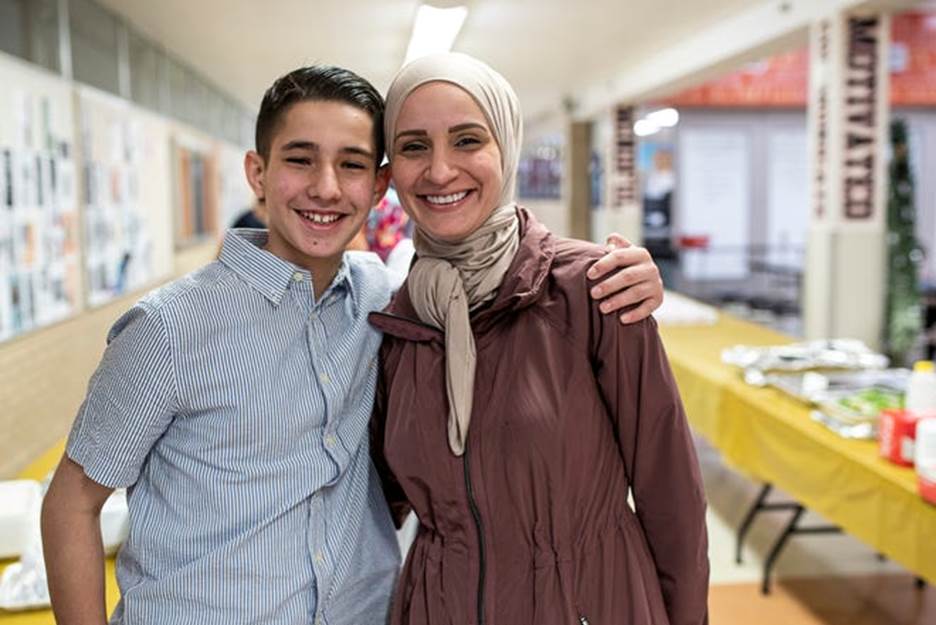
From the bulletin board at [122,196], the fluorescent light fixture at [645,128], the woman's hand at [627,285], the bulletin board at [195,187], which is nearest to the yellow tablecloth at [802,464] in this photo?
the woman's hand at [627,285]

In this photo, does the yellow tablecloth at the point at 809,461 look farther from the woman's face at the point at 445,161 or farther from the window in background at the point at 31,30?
the window in background at the point at 31,30

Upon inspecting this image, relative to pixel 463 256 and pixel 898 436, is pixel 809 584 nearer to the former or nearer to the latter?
pixel 898 436

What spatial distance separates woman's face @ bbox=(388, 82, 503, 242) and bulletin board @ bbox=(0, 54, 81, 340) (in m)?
2.69

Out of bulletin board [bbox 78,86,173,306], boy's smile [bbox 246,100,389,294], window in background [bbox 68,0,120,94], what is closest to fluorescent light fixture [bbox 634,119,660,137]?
bulletin board [bbox 78,86,173,306]

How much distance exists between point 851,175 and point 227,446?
4.97m

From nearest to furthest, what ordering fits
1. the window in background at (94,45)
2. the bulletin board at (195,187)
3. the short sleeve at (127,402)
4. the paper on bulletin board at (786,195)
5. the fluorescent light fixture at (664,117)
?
the short sleeve at (127,402), the window in background at (94,45), the bulletin board at (195,187), the fluorescent light fixture at (664,117), the paper on bulletin board at (786,195)

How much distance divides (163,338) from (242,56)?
7946mm

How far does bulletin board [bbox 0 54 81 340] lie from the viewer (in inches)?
141

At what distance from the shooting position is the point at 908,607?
11.7 feet

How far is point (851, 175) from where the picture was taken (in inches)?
212

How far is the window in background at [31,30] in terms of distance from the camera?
3852 mm

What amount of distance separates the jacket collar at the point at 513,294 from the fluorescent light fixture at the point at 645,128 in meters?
9.94

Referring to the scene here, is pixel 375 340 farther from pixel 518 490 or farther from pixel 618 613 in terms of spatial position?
pixel 618 613

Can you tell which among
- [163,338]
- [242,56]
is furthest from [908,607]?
[242,56]
